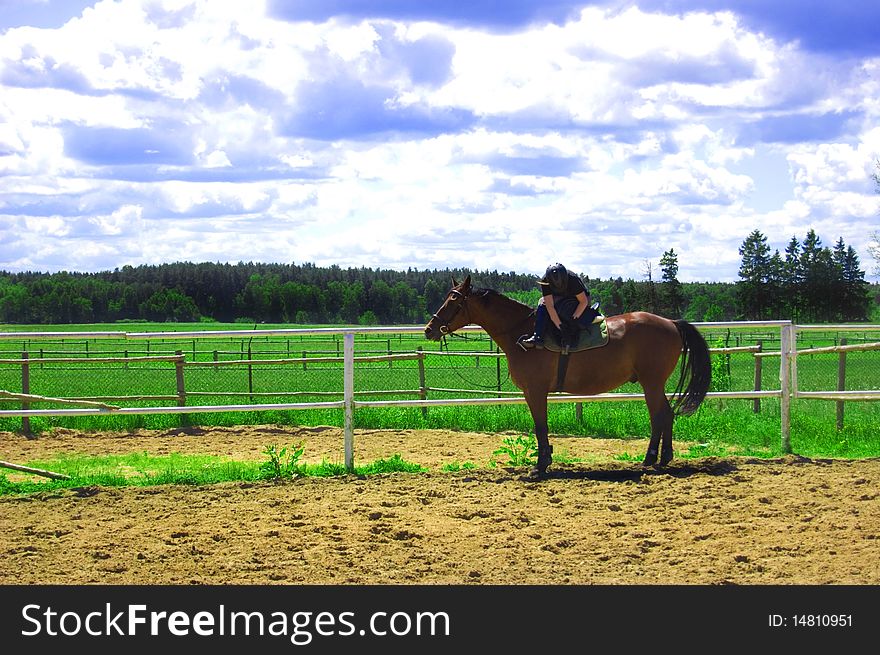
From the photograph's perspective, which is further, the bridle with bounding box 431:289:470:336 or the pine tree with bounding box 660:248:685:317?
the pine tree with bounding box 660:248:685:317

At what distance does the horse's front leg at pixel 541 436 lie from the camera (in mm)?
7938

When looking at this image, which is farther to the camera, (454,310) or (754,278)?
(754,278)

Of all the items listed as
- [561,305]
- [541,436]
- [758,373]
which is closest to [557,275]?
A: [561,305]

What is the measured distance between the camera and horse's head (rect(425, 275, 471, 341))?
27.3 ft

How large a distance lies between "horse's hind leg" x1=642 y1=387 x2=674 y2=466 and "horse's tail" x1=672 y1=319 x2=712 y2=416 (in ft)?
0.42

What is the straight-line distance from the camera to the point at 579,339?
26.4 ft

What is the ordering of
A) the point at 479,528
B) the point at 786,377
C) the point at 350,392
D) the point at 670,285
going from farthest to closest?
the point at 670,285
the point at 786,377
the point at 350,392
the point at 479,528

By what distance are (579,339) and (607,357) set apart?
0.42m

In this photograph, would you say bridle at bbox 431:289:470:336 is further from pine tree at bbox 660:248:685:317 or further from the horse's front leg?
pine tree at bbox 660:248:685:317

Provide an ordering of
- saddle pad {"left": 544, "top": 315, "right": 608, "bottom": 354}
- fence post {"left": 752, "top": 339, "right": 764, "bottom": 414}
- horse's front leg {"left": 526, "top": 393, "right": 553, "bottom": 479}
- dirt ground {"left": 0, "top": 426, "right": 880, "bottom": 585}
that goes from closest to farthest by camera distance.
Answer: dirt ground {"left": 0, "top": 426, "right": 880, "bottom": 585} → horse's front leg {"left": 526, "top": 393, "right": 553, "bottom": 479} → saddle pad {"left": 544, "top": 315, "right": 608, "bottom": 354} → fence post {"left": 752, "top": 339, "right": 764, "bottom": 414}

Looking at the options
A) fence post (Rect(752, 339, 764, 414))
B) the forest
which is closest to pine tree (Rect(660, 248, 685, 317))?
the forest

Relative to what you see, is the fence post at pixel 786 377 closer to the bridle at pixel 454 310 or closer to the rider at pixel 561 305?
the rider at pixel 561 305

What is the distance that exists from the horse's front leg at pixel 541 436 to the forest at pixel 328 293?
52622 millimetres

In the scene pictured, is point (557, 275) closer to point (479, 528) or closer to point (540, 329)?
point (540, 329)
